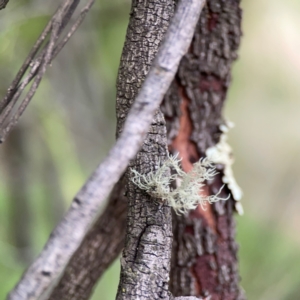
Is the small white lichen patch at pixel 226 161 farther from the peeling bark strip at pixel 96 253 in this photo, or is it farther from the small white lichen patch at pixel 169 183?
the small white lichen patch at pixel 169 183

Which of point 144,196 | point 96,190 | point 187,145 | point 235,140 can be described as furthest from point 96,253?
point 235,140

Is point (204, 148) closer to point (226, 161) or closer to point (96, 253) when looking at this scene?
point (226, 161)

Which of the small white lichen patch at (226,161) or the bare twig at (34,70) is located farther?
the small white lichen patch at (226,161)

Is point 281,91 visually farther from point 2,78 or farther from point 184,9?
point 184,9

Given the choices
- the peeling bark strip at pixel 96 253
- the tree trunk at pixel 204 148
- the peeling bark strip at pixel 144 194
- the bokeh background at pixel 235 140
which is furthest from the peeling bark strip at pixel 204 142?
the bokeh background at pixel 235 140

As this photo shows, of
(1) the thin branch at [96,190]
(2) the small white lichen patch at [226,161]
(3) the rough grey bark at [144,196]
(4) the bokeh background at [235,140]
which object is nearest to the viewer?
(1) the thin branch at [96,190]

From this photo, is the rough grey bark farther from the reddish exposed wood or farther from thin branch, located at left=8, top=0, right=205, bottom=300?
the reddish exposed wood

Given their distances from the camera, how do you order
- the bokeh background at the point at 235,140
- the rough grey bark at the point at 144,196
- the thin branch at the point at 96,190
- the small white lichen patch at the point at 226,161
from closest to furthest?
1. the thin branch at the point at 96,190
2. the rough grey bark at the point at 144,196
3. the small white lichen patch at the point at 226,161
4. the bokeh background at the point at 235,140
